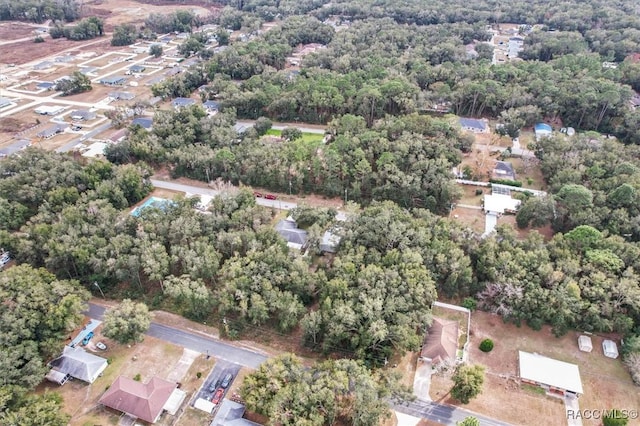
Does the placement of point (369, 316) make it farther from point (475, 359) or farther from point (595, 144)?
point (595, 144)

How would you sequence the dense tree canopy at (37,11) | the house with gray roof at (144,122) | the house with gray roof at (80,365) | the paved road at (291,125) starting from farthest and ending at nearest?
the dense tree canopy at (37,11)
the paved road at (291,125)
the house with gray roof at (144,122)
the house with gray roof at (80,365)

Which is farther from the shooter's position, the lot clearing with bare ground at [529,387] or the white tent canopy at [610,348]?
the white tent canopy at [610,348]

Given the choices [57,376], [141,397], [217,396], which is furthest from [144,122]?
[217,396]

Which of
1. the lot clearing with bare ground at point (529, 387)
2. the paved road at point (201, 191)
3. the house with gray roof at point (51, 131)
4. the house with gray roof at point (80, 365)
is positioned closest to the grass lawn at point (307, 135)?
the paved road at point (201, 191)

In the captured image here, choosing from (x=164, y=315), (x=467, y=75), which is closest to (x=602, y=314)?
(x=164, y=315)

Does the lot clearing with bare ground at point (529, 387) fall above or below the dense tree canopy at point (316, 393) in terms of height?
below

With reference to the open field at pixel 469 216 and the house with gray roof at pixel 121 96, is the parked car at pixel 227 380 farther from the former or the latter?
the house with gray roof at pixel 121 96
